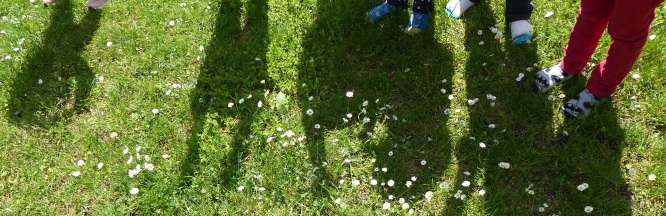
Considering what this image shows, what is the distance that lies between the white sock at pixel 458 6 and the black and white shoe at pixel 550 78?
79cm

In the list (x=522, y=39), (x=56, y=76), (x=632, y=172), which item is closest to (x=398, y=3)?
(x=522, y=39)

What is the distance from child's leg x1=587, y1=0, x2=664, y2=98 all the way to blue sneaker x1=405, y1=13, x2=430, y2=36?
3.69 feet

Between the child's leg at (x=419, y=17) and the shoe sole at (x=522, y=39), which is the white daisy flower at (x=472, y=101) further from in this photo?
the child's leg at (x=419, y=17)

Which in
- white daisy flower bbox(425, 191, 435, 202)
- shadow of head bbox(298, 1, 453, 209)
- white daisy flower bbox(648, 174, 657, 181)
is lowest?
white daisy flower bbox(425, 191, 435, 202)

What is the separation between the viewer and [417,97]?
3309 mm

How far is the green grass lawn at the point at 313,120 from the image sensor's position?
2842 mm

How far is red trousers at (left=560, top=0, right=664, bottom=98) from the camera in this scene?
7.87 feet

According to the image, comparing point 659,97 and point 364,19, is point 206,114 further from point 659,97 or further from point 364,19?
point 659,97

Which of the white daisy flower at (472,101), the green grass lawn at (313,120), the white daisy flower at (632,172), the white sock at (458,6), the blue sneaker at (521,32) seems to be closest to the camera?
the white daisy flower at (632,172)

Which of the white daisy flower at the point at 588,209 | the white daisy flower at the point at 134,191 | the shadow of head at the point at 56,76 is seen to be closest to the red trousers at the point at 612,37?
the white daisy flower at the point at 588,209

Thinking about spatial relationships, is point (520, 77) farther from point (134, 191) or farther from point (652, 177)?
point (134, 191)

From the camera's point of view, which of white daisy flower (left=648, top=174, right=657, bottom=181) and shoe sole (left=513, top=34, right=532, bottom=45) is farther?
shoe sole (left=513, top=34, right=532, bottom=45)

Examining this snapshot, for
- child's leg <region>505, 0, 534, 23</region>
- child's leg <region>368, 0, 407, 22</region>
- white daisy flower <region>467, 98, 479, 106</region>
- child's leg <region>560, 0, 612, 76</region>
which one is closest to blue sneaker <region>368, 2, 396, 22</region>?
child's leg <region>368, 0, 407, 22</region>

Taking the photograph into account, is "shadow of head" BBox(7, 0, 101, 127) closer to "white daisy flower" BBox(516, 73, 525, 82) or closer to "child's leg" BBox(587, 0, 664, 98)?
"white daisy flower" BBox(516, 73, 525, 82)
